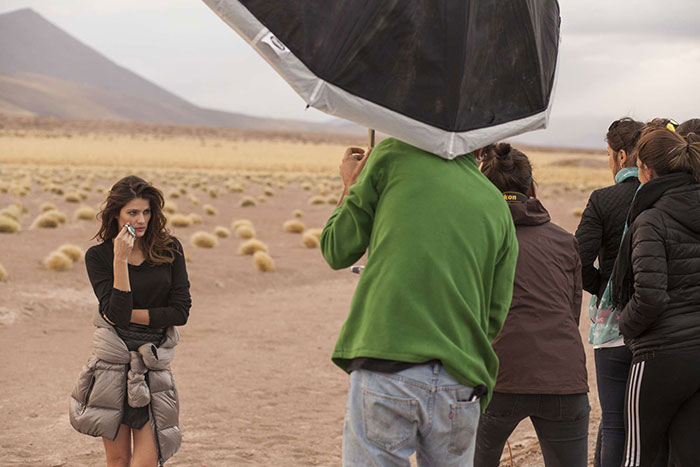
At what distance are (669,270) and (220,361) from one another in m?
6.45

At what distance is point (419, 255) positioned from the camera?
7.41 feet

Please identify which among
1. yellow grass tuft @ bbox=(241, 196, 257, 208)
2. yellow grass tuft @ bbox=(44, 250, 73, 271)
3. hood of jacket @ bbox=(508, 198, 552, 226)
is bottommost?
yellow grass tuft @ bbox=(44, 250, 73, 271)

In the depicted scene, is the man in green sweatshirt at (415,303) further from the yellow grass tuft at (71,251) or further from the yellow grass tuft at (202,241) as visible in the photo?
the yellow grass tuft at (202,241)

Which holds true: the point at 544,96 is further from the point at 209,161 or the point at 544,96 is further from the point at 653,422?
the point at 209,161

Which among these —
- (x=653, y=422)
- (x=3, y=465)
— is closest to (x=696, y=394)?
(x=653, y=422)

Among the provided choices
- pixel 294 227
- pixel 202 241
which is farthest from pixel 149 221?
pixel 294 227

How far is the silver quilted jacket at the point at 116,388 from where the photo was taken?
3930mm

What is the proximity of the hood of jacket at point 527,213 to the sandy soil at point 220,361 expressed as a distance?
228 cm

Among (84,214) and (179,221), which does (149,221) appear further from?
(84,214)

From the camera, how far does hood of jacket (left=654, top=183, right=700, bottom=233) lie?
3.37 metres

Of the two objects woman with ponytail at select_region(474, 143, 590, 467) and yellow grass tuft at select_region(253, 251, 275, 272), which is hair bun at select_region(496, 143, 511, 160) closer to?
woman with ponytail at select_region(474, 143, 590, 467)

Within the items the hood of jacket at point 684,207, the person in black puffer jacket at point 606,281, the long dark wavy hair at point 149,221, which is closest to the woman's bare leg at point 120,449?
the long dark wavy hair at point 149,221

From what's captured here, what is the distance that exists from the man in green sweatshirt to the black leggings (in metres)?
1.28

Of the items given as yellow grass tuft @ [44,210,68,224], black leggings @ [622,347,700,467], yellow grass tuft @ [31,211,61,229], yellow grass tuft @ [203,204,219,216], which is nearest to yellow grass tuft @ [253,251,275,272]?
A: yellow grass tuft @ [31,211,61,229]
